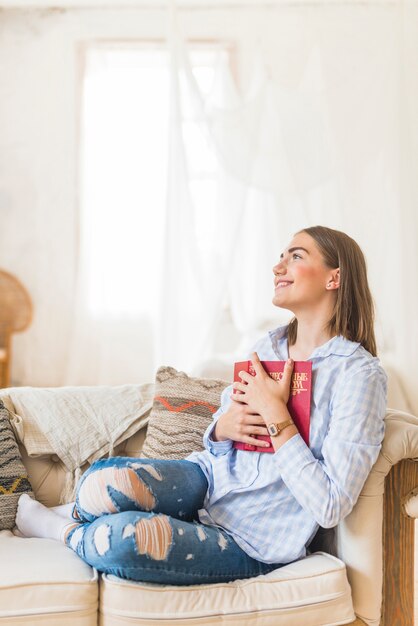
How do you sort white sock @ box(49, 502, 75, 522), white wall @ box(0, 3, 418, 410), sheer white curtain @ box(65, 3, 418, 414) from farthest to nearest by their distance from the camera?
1. white wall @ box(0, 3, 418, 410)
2. sheer white curtain @ box(65, 3, 418, 414)
3. white sock @ box(49, 502, 75, 522)

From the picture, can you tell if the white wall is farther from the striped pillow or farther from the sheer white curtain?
the striped pillow

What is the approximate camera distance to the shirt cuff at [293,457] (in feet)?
4.65

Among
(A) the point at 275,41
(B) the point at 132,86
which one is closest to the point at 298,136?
(A) the point at 275,41

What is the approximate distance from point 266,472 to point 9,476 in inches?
→ 26.2

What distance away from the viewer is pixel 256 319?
3791 millimetres

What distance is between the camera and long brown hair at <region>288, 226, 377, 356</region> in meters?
1.63

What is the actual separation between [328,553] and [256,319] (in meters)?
2.26

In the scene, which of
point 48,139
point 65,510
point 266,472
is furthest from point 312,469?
point 48,139

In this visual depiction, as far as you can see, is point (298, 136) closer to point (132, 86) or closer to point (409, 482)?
point (132, 86)

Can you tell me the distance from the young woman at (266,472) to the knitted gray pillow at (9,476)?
1.1 inches

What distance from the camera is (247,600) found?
138 cm

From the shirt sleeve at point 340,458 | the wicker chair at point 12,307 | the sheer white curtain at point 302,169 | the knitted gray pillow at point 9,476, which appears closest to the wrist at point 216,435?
the shirt sleeve at point 340,458

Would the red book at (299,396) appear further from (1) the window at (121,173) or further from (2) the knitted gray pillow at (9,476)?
(1) the window at (121,173)

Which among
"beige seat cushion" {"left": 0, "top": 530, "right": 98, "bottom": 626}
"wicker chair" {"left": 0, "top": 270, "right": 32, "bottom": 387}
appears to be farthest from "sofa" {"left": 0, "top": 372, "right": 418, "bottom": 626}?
"wicker chair" {"left": 0, "top": 270, "right": 32, "bottom": 387}
